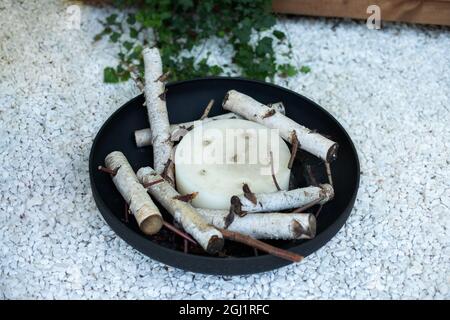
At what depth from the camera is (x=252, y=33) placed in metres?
4.11

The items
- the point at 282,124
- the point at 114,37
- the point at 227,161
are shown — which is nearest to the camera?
the point at 227,161

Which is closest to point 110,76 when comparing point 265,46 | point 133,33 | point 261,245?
point 133,33

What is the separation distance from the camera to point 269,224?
2545mm

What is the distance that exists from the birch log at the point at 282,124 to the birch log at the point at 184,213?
619 mm

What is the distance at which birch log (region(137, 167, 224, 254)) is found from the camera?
2434 millimetres

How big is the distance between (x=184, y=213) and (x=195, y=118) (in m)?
0.85

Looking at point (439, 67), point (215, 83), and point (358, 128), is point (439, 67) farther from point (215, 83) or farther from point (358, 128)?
point (215, 83)

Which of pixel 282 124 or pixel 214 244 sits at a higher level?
pixel 282 124

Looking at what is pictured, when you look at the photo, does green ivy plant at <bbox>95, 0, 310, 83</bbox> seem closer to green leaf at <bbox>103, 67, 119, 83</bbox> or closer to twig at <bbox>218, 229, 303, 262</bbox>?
green leaf at <bbox>103, 67, 119, 83</bbox>

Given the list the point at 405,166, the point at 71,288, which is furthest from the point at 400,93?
the point at 71,288

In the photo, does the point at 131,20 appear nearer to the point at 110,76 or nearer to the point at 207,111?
the point at 110,76

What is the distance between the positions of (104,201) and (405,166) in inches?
66.5

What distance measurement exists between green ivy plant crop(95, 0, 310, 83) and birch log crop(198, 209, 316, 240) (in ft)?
4.59

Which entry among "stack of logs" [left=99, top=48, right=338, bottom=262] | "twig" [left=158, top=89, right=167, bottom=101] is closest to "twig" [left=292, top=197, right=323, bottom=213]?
"stack of logs" [left=99, top=48, right=338, bottom=262]
